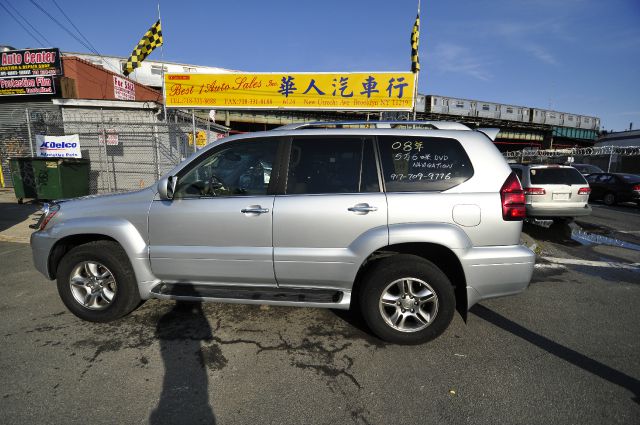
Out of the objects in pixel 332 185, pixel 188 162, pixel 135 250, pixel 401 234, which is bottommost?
pixel 135 250

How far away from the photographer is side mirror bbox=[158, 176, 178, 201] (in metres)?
2.97

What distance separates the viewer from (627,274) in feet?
16.1

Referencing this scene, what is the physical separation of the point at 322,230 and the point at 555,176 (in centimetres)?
723

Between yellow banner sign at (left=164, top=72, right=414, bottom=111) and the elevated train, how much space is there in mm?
33832

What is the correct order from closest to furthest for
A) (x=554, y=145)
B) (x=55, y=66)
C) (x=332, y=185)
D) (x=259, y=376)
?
(x=259, y=376) → (x=332, y=185) → (x=55, y=66) → (x=554, y=145)

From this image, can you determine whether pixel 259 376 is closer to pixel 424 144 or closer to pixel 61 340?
pixel 61 340

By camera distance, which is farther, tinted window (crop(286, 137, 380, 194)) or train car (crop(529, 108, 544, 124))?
train car (crop(529, 108, 544, 124))

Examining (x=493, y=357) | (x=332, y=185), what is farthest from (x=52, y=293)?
(x=493, y=357)

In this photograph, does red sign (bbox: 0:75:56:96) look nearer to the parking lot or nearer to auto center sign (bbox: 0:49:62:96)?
auto center sign (bbox: 0:49:62:96)

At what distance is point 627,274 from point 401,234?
4485 millimetres

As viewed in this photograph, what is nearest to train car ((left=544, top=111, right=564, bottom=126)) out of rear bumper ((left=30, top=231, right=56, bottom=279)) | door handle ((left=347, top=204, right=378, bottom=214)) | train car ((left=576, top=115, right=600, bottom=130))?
train car ((left=576, top=115, right=600, bottom=130))

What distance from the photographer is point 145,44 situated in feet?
39.8

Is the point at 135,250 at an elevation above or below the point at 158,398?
above

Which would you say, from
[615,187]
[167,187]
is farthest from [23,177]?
[615,187]
